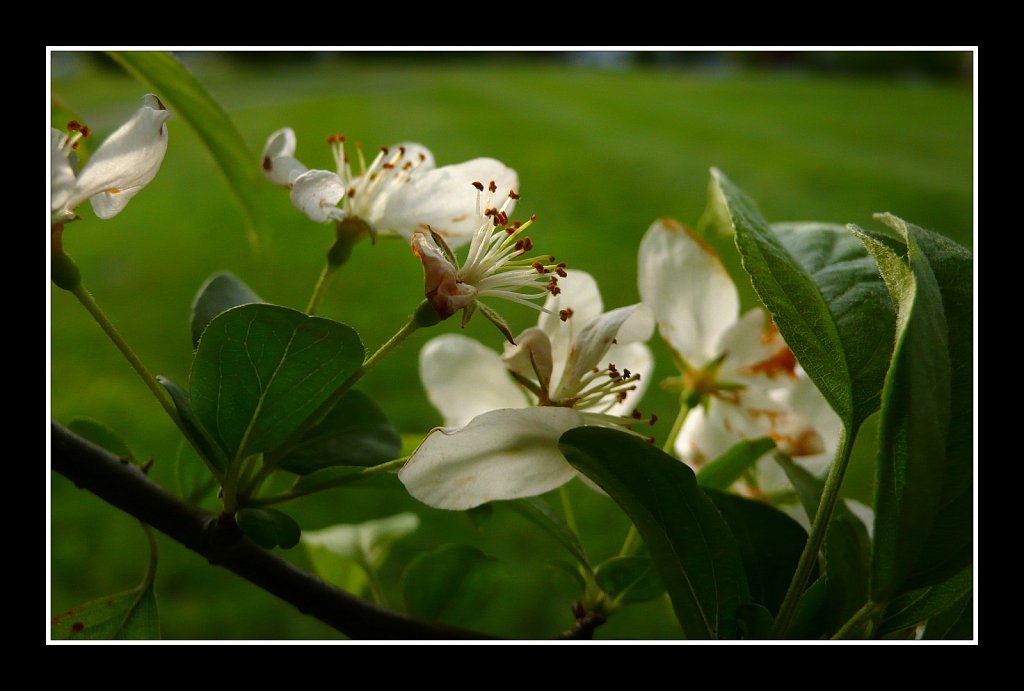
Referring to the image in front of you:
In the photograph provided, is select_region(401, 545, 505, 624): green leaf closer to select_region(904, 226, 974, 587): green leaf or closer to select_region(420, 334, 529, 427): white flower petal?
select_region(420, 334, 529, 427): white flower petal

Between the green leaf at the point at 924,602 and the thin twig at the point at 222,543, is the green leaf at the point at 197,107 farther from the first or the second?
the green leaf at the point at 924,602

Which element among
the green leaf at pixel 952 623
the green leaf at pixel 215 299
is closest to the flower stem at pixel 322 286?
the green leaf at pixel 215 299

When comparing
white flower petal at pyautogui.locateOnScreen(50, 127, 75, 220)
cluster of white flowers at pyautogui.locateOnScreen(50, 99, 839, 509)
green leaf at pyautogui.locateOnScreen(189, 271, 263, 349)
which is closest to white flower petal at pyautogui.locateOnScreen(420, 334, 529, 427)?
cluster of white flowers at pyautogui.locateOnScreen(50, 99, 839, 509)

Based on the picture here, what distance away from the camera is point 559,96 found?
21.4ft

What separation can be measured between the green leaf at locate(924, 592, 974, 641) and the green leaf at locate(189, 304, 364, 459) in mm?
305

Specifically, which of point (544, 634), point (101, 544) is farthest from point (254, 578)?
point (101, 544)

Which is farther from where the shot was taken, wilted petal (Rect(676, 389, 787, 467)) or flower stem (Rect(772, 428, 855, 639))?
wilted petal (Rect(676, 389, 787, 467))

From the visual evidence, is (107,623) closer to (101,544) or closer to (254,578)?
(254,578)

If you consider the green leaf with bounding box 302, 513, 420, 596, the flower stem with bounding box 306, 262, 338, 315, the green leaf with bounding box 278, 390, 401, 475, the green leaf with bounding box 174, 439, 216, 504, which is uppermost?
the flower stem with bounding box 306, 262, 338, 315

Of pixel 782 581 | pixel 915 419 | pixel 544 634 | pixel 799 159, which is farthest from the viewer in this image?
pixel 799 159

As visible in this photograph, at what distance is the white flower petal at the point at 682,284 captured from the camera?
20.7 inches

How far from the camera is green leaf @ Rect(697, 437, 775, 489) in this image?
50cm

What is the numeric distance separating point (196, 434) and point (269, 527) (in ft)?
0.18

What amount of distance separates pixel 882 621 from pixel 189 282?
302 centimetres
